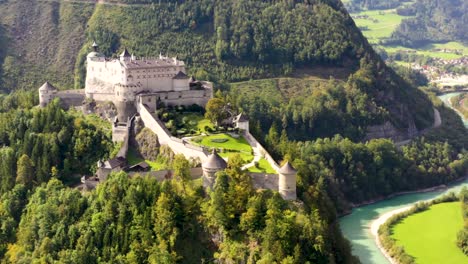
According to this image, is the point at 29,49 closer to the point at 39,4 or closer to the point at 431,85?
the point at 39,4

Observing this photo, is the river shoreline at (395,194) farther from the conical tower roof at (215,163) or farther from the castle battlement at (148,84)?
the conical tower roof at (215,163)

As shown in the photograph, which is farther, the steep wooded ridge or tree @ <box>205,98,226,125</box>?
the steep wooded ridge

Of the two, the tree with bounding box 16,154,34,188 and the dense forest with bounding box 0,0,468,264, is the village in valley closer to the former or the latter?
the dense forest with bounding box 0,0,468,264

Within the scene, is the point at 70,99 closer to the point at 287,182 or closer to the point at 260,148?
the point at 260,148

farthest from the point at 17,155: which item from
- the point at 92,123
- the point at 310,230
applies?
the point at 310,230

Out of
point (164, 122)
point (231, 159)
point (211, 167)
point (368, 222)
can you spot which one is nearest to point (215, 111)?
point (164, 122)

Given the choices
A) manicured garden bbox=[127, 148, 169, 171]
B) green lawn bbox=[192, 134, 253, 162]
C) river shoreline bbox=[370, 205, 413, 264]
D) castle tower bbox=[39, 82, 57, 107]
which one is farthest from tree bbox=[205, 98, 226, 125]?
river shoreline bbox=[370, 205, 413, 264]

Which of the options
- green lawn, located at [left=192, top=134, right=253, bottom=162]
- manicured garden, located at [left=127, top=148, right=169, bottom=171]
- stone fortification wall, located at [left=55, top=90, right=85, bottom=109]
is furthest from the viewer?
stone fortification wall, located at [left=55, top=90, right=85, bottom=109]
